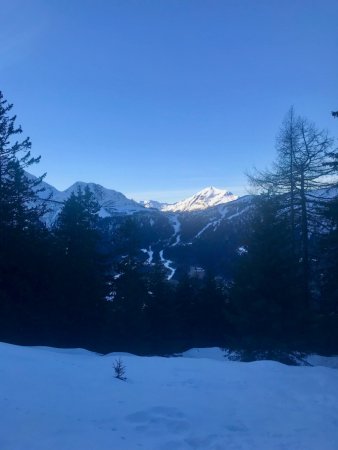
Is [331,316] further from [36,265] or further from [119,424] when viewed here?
[36,265]

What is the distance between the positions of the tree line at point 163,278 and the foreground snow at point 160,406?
5.45m

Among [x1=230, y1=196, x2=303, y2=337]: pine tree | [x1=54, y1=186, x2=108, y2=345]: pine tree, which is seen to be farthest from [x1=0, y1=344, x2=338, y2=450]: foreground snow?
[x1=54, y1=186, x2=108, y2=345]: pine tree

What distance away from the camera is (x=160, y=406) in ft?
22.7

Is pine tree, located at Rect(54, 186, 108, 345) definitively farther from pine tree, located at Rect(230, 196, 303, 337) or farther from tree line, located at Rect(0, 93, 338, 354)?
pine tree, located at Rect(230, 196, 303, 337)

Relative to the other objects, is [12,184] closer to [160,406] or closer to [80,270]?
[80,270]

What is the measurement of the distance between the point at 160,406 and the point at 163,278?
20.5m

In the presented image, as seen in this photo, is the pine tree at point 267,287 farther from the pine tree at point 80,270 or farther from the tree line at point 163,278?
the pine tree at point 80,270

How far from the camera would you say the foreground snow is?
5.61 metres

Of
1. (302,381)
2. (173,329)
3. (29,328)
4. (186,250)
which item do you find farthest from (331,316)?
(186,250)

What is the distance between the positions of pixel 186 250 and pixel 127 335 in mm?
123079

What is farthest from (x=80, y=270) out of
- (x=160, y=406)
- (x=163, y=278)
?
(x=160, y=406)

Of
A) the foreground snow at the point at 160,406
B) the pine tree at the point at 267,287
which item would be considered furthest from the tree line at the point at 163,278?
the foreground snow at the point at 160,406

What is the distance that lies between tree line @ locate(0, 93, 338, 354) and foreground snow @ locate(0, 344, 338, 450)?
5.45m

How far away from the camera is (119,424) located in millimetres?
6055
